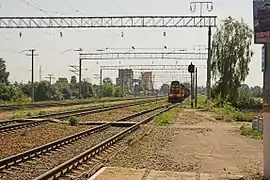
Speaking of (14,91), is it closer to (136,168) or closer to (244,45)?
(244,45)

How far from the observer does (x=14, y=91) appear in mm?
77125

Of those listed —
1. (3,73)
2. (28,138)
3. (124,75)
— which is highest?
(124,75)

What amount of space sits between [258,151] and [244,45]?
133 ft

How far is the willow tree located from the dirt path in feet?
109

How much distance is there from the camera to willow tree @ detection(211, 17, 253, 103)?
5469 cm

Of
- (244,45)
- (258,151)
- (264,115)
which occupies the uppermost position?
(244,45)

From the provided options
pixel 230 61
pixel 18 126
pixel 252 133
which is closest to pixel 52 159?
pixel 18 126

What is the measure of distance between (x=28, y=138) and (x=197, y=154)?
7662mm

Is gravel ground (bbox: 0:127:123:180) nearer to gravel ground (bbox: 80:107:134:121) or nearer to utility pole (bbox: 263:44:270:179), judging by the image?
utility pole (bbox: 263:44:270:179)

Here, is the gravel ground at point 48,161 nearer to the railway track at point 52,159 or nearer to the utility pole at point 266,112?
the railway track at point 52,159

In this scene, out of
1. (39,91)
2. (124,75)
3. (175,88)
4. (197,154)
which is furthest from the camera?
(124,75)

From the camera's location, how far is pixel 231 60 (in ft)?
180

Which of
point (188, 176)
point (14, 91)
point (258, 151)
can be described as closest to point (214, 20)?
point (258, 151)

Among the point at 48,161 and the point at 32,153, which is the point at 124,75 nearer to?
the point at 32,153
